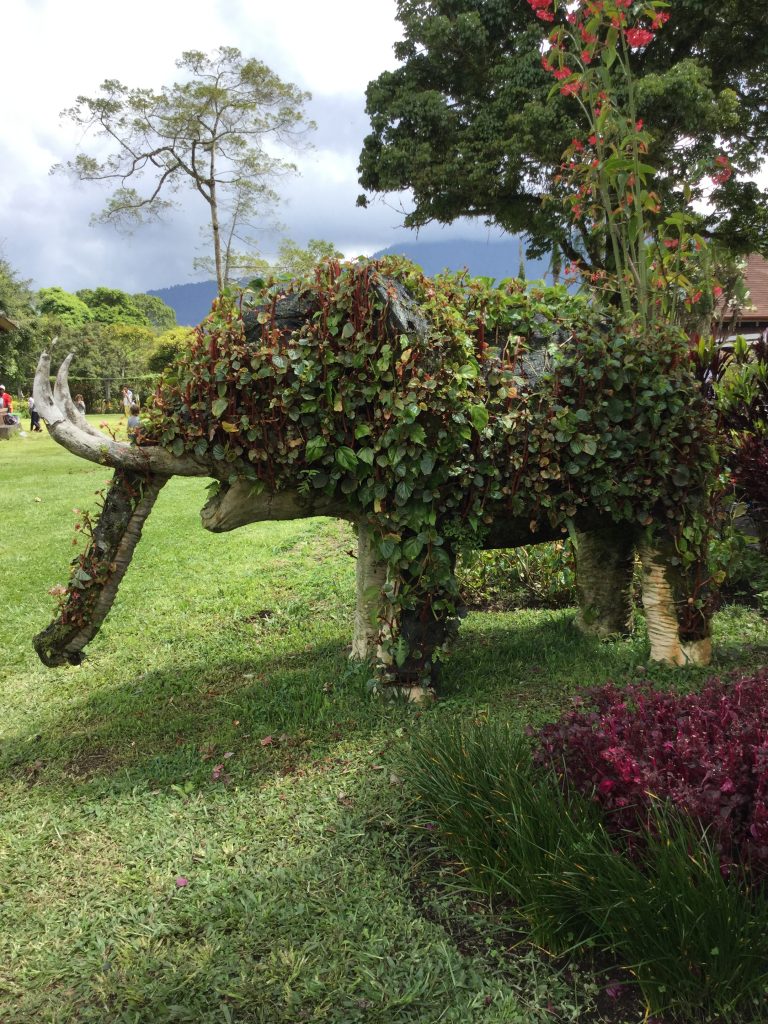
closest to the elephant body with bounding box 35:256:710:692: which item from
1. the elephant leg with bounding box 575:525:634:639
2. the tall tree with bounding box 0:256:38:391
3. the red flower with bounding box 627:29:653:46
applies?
the elephant leg with bounding box 575:525:634:639

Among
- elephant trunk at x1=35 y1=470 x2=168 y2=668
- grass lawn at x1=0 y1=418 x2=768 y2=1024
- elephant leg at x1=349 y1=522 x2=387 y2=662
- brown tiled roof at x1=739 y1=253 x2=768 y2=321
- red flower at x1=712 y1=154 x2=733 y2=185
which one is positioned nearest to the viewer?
grass lawn at x1=0 y1=418 x2=768 y2=1024

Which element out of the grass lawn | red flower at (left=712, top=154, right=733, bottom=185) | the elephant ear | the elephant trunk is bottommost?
the grass lawn

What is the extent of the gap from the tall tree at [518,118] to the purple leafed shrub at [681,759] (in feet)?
50.2

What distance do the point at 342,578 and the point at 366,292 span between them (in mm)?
3824

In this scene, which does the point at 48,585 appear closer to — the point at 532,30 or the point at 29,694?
the point at 29,694

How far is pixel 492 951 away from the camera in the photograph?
2350 millimetres

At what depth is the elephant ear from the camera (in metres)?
3.57

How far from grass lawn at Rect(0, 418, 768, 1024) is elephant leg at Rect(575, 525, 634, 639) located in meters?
0.20

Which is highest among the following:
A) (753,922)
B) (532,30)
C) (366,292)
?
(532,30)

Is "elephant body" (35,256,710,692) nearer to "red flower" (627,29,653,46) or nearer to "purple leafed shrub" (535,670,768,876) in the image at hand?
"purple leafed shrub" (535,670,768,876)

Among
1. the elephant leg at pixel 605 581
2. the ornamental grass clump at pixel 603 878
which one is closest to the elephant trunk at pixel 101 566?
the ornamental grass clump at pixel 603 878

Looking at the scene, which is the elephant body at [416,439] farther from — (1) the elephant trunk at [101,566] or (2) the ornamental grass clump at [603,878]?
(2) the ornamental grass clump at [603,878]

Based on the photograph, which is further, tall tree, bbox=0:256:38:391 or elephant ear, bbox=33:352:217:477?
tall tree, bbox=0:256:38:391

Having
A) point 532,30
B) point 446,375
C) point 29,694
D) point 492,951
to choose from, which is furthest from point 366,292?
point 532,30
